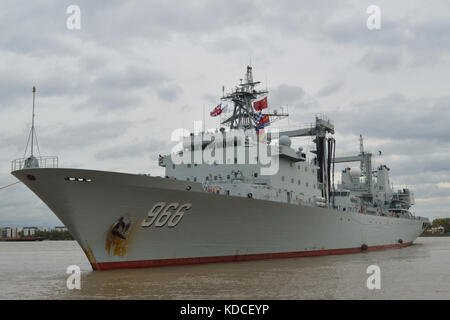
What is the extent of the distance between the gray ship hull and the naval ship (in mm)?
34

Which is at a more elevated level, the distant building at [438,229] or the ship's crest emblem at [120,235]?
the ship's crest emblem at [120,235]

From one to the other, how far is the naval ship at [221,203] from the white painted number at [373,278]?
168 inches

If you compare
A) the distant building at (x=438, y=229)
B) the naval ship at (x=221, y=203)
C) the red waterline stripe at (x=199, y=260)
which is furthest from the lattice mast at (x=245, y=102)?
the distant building at (x=438, y=229)

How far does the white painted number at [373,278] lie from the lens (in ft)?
40.7

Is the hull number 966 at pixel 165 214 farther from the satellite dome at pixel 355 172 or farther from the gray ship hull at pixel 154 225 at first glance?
the satellite dome at pixel 355 172

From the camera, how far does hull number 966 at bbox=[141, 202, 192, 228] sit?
14.8 m

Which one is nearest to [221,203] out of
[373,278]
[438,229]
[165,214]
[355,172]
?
[165,214]

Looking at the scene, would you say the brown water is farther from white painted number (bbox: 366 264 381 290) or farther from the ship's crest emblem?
the ship's crest emblem

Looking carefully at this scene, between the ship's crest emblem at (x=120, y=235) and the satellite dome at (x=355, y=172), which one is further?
the satellite dome at (x=355, y=172)

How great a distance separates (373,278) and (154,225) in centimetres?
757

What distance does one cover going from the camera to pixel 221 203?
16.4 metres

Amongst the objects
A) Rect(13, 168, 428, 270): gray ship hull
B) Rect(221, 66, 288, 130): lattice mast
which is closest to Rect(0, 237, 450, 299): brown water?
Rect(13, 168, 428, 270): gray ship hull

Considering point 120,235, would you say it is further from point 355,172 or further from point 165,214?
point 355,172
